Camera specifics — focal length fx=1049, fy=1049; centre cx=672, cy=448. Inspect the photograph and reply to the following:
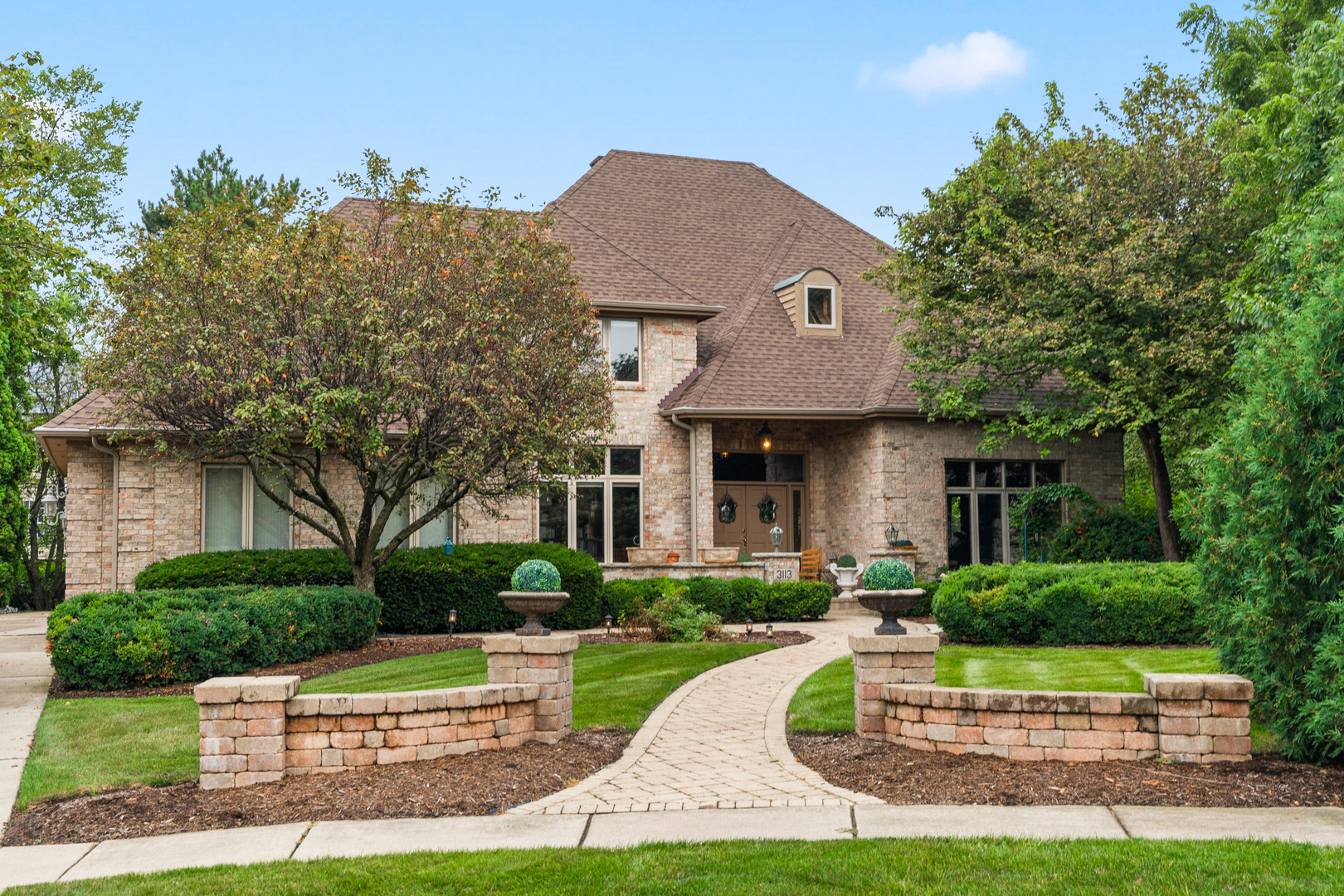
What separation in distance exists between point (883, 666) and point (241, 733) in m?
4.68

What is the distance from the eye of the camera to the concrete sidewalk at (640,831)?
5461 mm

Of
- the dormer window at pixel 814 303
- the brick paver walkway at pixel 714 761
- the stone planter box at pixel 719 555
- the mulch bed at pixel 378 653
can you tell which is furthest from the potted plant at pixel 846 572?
the brick paver walkway at pixel 714 761

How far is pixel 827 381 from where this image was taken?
859 inches

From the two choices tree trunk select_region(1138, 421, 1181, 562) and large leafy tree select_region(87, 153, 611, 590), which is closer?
large leafy tree select_region(87, 153, 611, 590)

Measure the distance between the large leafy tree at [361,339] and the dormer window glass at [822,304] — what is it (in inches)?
352

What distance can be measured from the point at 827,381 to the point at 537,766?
604 inches

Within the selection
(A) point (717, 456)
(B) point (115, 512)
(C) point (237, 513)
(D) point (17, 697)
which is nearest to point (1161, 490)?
(A) point (717, 456)

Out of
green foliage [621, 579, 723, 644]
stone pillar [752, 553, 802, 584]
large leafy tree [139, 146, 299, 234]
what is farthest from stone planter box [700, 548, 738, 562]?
large leafy tree [139, 146, 299, 234]

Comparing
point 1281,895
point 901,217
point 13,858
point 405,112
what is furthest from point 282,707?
point 901,217

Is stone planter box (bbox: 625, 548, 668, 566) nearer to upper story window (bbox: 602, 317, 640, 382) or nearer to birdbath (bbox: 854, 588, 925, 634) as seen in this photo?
upper story window (bbox: 602, 317, 640, 382)

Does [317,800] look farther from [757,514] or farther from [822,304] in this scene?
[822,304]

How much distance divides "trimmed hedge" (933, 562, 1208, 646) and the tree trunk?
164 inches

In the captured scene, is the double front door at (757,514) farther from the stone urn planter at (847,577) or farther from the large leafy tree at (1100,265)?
the large leafy tree at (1100,265)

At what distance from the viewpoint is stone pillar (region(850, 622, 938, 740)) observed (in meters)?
8.04
